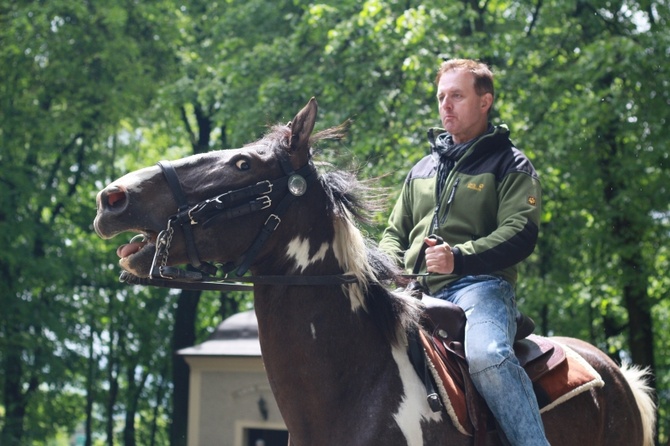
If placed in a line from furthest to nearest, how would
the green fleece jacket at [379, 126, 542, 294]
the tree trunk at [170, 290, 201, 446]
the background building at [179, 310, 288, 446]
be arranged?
the tree trunk at [170, 290, 201, 446]
the background building at [179, 310, 288, 446]
the green fleece jacket at [379, 126, 542, 294]

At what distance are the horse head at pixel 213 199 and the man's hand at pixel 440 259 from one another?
58cm

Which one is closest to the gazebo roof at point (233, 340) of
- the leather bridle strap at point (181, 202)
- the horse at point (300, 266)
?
the horse at point (300, 266)

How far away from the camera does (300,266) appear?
171 inches

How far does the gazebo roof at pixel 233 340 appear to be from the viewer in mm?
18641

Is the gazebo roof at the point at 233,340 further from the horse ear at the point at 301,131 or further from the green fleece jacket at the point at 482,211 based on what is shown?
the horse ear at the point at 301,131

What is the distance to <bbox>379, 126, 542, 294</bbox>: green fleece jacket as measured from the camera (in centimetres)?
452

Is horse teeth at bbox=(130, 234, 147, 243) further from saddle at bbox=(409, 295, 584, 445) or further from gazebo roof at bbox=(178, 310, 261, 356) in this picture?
gazebo roof at bbox=(178, 310, 261, 356)

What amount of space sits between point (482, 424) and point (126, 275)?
1754mm

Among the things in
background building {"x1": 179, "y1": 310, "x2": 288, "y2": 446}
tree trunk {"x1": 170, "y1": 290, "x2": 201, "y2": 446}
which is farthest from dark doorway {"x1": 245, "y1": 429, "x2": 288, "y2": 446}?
tree trunk {"x1": 170, "y1": 290, "x2": 201, "y2": 446}

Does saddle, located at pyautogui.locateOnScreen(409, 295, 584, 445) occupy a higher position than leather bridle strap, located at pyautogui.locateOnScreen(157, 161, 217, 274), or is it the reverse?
leather bridle strap, located at pyautogui.locateOnScreen(157, 161, 217, 274)

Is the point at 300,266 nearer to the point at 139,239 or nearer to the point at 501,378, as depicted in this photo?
the point at 139,239

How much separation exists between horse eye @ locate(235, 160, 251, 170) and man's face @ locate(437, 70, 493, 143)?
1.30 metres

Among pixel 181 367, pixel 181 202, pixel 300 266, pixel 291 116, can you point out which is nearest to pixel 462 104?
pixel 300 266

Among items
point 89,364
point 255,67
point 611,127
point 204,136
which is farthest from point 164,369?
point 611,127
